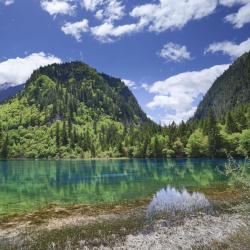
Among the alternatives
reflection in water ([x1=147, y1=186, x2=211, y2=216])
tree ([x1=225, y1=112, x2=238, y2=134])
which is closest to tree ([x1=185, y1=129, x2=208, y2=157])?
Answer: tree ([x1=225, y1=112, x2=238, y2=134])

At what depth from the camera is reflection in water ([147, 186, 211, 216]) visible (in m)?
40.8

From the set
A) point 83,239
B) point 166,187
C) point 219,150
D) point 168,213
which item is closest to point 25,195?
point 166,187

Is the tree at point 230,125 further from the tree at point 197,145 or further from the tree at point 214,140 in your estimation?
the tree at point 197,145

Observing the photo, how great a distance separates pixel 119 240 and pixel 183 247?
17.4 ft

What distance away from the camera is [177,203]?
4562cm

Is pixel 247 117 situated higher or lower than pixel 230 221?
higher

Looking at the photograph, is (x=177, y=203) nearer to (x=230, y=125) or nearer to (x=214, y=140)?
(x=214, y=140)

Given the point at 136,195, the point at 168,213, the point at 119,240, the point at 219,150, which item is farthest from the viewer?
the point at 219,150

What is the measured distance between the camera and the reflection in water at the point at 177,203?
4078 centimetres

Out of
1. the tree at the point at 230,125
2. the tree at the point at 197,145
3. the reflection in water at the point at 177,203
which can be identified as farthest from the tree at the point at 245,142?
the reflection in water at the point at 177,203

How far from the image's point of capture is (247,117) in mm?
159375

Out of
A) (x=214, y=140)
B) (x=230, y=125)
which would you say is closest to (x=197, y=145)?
(x=214, y=140)

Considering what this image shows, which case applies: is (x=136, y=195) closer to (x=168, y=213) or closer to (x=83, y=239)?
(x=168, y=213)

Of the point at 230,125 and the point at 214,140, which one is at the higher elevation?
the point at 230,125
